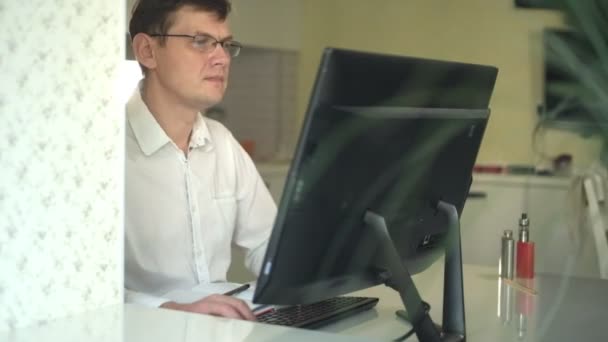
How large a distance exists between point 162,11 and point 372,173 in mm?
1071

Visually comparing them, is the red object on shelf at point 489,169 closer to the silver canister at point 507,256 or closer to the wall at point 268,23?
the wall at point 268,23

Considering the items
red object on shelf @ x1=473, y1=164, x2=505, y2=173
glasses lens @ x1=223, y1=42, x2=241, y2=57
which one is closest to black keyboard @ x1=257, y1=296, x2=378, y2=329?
glasses lens @ x1=223, y1=42, x2=241, y2=57

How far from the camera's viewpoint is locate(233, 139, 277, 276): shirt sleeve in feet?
6.73

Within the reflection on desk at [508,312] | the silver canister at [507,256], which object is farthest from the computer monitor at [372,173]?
the silver canister at [507,256]

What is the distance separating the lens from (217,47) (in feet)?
6.37

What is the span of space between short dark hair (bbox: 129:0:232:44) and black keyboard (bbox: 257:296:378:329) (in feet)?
2.67

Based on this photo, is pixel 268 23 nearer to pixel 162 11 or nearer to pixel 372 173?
pixel 162 11

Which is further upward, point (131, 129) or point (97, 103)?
point (97, 103)

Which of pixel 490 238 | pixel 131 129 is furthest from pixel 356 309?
pixel 490 238

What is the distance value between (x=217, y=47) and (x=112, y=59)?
2.69 feet

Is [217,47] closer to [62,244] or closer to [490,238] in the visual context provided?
[62,244]

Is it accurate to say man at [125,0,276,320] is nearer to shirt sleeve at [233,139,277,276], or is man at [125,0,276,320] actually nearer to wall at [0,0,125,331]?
shirt sleeve at [233,139,277,276]

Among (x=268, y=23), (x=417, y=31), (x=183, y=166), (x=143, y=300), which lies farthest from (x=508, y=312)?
(x=417, y=31)

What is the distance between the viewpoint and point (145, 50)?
78.7 inches
